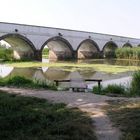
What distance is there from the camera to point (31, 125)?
21.3ft

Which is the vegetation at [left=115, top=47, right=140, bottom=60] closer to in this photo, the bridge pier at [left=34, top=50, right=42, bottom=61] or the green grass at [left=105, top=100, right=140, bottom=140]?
the bridge pier at [left=34, top=50, right=42, bottom=61]

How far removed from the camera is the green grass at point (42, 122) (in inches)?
231

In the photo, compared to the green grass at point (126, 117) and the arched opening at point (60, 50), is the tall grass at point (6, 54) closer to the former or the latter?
the arched opening at point (60, 50)

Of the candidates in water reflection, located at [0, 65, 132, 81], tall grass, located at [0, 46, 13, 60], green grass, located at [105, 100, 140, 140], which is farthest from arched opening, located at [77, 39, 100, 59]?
green grass, located at [105, 100, 140, 140]

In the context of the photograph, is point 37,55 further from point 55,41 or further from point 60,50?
point 60,50

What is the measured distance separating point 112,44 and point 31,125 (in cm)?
5284

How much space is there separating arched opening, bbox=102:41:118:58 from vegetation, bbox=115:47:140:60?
514cm

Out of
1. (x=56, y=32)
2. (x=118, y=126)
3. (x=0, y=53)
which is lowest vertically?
(x=118, y=126)

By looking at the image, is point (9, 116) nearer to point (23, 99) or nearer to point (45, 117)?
point (45, 117)

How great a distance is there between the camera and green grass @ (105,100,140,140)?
19.8ft

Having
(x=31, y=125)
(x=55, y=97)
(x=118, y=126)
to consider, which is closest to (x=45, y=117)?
(x=31, y=125)

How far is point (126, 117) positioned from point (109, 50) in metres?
52.7

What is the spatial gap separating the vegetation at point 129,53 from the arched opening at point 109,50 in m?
5.14

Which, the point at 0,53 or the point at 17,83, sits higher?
the point at 0,53
